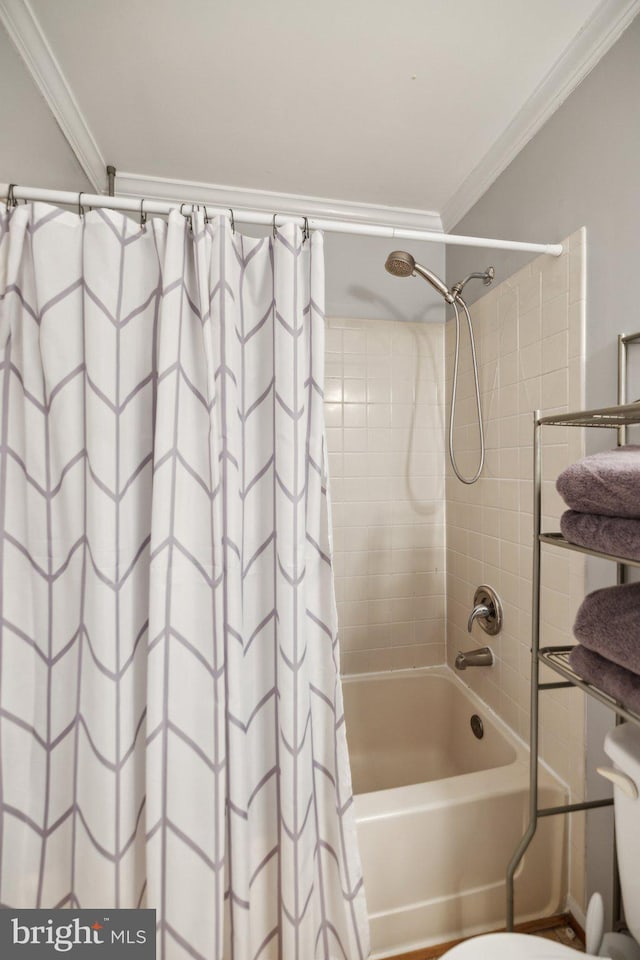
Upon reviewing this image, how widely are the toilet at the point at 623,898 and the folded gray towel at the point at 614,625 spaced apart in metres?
0.18

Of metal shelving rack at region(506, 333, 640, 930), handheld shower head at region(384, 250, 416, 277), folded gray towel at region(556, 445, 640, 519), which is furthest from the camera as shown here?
handheld shower head at region(384, 250, 416, 277)

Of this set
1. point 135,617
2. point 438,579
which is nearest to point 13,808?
point 135,617

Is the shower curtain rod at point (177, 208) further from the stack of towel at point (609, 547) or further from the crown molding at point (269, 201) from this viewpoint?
the crown molding at point (269, 201)

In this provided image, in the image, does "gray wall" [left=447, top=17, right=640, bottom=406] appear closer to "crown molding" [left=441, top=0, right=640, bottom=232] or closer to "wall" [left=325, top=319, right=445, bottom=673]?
"crown molding" [left=441, top=0, right=640, bottom=232]

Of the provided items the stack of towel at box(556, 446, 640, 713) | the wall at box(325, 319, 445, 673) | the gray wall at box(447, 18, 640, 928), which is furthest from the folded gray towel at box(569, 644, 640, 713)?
the wall at box(325, 319, 445, 673)

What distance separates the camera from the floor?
1119 mm

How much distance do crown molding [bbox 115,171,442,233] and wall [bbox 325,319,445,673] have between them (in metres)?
0.42

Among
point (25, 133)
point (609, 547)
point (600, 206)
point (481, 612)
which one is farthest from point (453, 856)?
point (25, 133)

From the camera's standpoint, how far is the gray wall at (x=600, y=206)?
985mm

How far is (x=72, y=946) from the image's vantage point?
0.85 meters

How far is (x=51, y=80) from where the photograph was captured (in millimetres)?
1177

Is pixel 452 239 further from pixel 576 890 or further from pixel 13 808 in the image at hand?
pixel 576 890

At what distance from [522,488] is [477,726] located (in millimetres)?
888

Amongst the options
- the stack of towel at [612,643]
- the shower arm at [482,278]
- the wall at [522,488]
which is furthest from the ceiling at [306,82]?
the stack of towel at [612,643]
